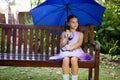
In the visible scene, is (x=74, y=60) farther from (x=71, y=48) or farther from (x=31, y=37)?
(x=31, y=37)

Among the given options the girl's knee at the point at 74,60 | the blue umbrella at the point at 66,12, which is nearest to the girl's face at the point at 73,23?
the blue umbrella at the point at 66,12

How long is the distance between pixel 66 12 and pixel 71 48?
0.92m

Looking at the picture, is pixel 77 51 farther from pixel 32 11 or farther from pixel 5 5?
pixel 5 5

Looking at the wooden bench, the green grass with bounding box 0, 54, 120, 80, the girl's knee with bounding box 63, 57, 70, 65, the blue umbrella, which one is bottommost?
the green grass with bounding box 0, 54, 120, 80

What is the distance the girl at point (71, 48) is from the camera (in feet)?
17.0

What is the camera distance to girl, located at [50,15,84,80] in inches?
204

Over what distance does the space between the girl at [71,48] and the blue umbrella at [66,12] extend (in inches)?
13.6

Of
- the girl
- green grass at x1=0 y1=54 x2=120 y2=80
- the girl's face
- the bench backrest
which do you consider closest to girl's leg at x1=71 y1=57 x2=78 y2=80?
the girl

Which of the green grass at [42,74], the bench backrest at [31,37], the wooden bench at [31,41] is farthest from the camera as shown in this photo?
the green grass at [42,74]

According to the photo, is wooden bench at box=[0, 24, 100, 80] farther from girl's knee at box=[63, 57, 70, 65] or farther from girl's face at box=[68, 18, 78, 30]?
girl's knee at box=[63, 57, 70, 65]

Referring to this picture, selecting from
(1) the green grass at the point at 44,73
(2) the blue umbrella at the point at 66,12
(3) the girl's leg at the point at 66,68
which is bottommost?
(1) the green grass at the point at 44,73

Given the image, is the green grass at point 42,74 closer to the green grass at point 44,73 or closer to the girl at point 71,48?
the green grass at point 44,73

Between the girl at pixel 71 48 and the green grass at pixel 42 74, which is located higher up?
the girl at pixel 71 48

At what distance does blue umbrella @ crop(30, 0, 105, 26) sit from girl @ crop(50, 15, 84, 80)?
1.13 ft
